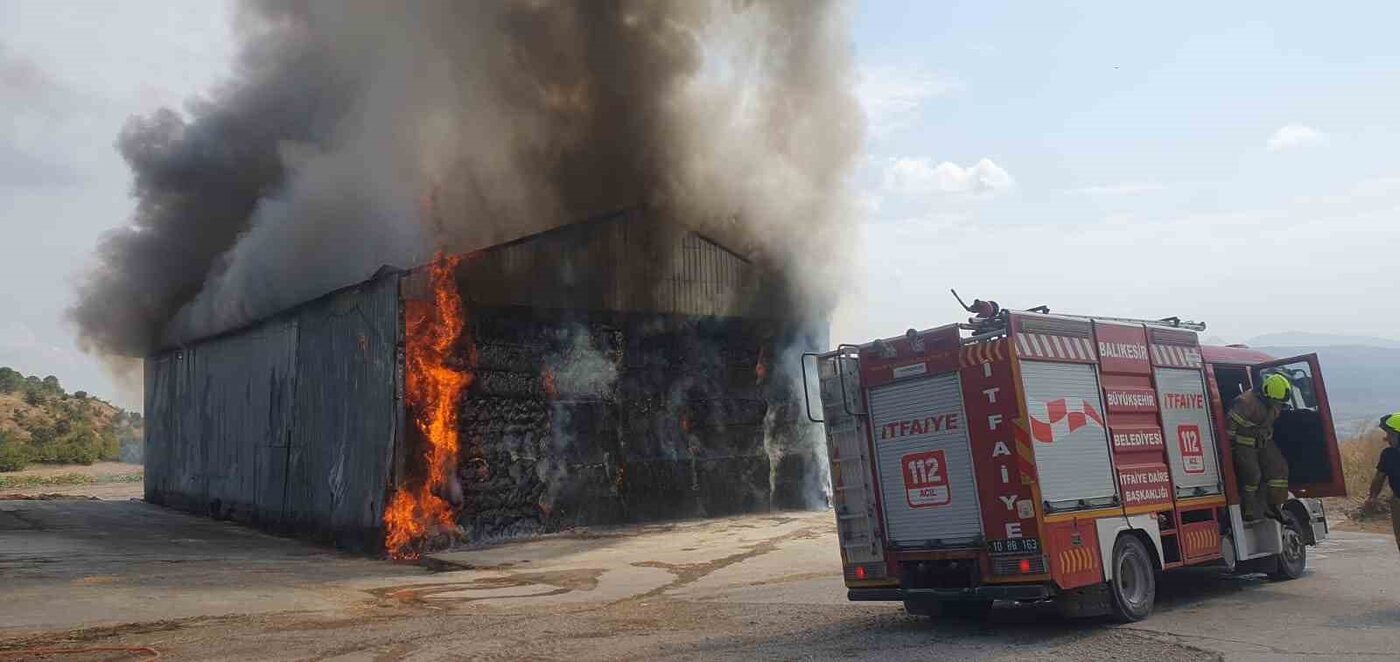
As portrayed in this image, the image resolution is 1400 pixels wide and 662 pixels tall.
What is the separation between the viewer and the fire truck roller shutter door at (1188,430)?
9211 millimetres

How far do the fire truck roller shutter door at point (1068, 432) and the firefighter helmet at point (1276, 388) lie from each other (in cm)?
241

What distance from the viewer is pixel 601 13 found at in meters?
21.7

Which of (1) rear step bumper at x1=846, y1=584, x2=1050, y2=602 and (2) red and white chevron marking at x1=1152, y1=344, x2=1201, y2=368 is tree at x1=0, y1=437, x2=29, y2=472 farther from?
(2) red and white chevron marking at x1=1152, y1=344, x2=1201, y2=368

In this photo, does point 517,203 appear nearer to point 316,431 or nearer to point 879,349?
point 316,431

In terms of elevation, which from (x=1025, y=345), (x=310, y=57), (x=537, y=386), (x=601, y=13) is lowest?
(x=1025, y=345)

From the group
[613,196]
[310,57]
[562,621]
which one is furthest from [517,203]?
[562,621]

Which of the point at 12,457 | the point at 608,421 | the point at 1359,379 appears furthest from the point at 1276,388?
the point at 1359,379

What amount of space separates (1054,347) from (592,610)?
5.41m

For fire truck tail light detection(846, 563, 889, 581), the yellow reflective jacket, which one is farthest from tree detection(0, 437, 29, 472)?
the yellow reflective jacket

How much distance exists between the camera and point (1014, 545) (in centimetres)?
758

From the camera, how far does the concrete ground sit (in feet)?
24.8

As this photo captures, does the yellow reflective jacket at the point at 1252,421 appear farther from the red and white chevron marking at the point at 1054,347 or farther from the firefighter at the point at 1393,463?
the red and white chevron marking at the point at 1054,347

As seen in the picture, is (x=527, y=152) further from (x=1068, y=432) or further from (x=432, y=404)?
(x=1068, y=432)

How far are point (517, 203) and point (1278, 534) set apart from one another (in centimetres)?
1591
